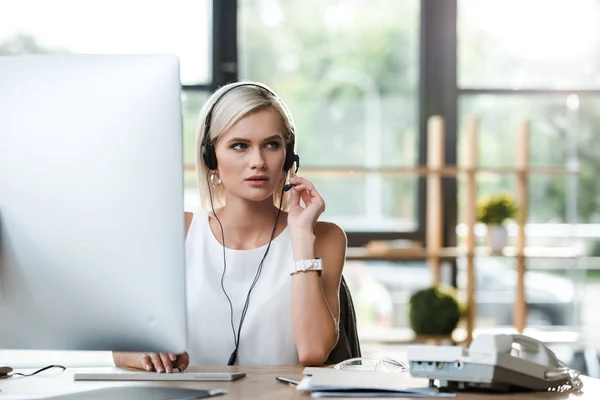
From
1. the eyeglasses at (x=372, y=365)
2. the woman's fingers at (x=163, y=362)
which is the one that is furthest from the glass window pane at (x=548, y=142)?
the woman's fingers at (x=163, y=362)

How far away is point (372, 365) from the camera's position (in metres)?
1.66

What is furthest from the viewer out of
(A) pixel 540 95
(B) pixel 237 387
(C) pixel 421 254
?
(A) pixel 540 95

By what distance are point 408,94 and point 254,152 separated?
2.57 meters

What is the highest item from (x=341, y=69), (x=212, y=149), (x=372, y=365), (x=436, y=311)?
(x=341, y=69)

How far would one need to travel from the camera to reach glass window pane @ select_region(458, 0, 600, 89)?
450cm

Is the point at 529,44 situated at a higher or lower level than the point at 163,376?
higher

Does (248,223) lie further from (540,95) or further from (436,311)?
(540,95)

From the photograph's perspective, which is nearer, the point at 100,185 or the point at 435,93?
the point at 100,185

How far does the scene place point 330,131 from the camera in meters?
4.47

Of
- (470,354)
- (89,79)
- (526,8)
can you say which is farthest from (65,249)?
(526,8)

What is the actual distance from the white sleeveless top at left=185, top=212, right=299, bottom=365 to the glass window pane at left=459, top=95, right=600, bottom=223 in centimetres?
253

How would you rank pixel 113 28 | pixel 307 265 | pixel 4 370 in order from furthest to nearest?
pixel 113 28 → pixel 307 265 → pixel 4 370

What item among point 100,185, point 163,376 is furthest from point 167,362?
point 100,185

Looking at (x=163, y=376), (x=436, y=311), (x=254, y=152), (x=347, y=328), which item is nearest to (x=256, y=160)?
(x=254, y=152)
